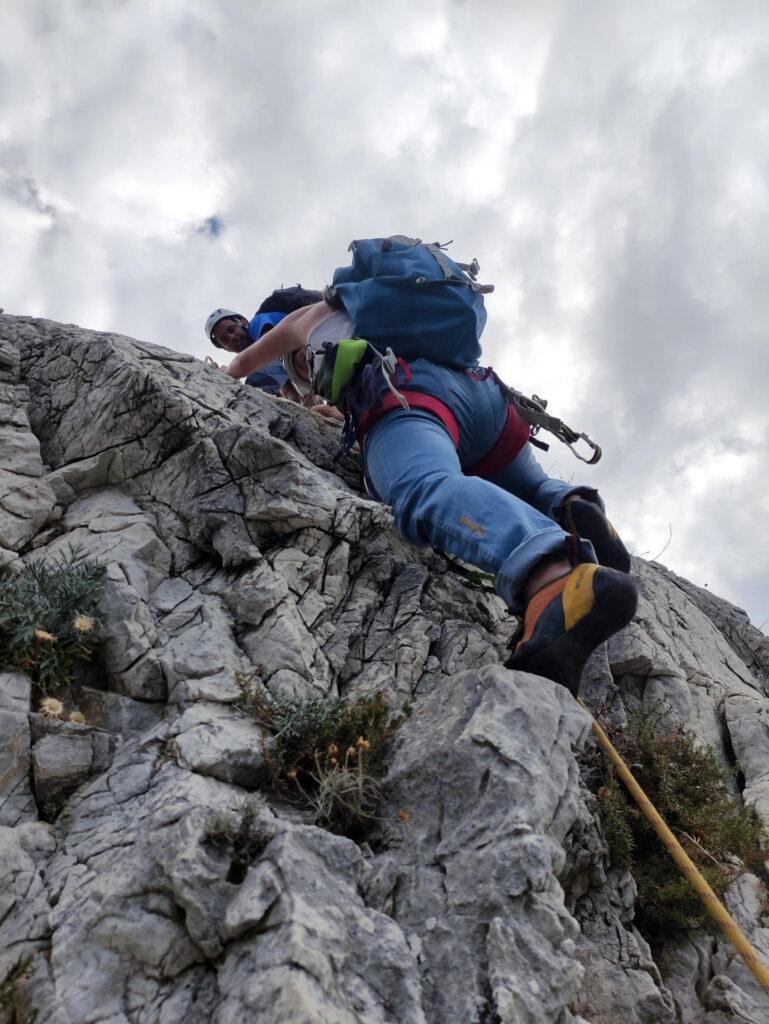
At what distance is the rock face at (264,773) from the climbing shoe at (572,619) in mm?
256

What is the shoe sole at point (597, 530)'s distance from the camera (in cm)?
561

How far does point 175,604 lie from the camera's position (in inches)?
205

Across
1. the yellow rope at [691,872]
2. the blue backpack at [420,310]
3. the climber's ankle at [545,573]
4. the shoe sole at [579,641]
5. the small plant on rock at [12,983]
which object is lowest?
the small plant on rock at [12,983]

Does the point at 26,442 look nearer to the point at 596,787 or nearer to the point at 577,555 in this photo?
the point at 577,555

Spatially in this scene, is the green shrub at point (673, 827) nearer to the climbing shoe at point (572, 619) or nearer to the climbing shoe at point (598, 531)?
the climbing shoe at point (572, 619)

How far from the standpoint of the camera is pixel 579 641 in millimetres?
4312

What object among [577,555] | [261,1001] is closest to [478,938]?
[261,1001]

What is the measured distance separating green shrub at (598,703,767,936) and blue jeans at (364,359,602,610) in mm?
1383

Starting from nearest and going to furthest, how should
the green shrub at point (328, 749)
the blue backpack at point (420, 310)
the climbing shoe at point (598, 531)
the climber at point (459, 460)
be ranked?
the green shrub at point (328, 749)
the climber at point (459, 460)
the climbing shoe at point (598, 531)
the blue backpack at point (420, 310)

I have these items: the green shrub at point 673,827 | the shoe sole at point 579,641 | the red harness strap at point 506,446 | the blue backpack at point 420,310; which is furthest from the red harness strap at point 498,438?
the green shrub at point 673,827

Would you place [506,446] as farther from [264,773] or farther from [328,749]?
[264,773]

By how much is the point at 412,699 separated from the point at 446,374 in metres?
3.11

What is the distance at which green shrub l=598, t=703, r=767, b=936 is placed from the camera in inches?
154

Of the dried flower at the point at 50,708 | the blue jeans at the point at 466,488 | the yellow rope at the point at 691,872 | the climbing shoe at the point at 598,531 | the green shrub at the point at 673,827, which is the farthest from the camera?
the climbing shoe at the point at 598,531
